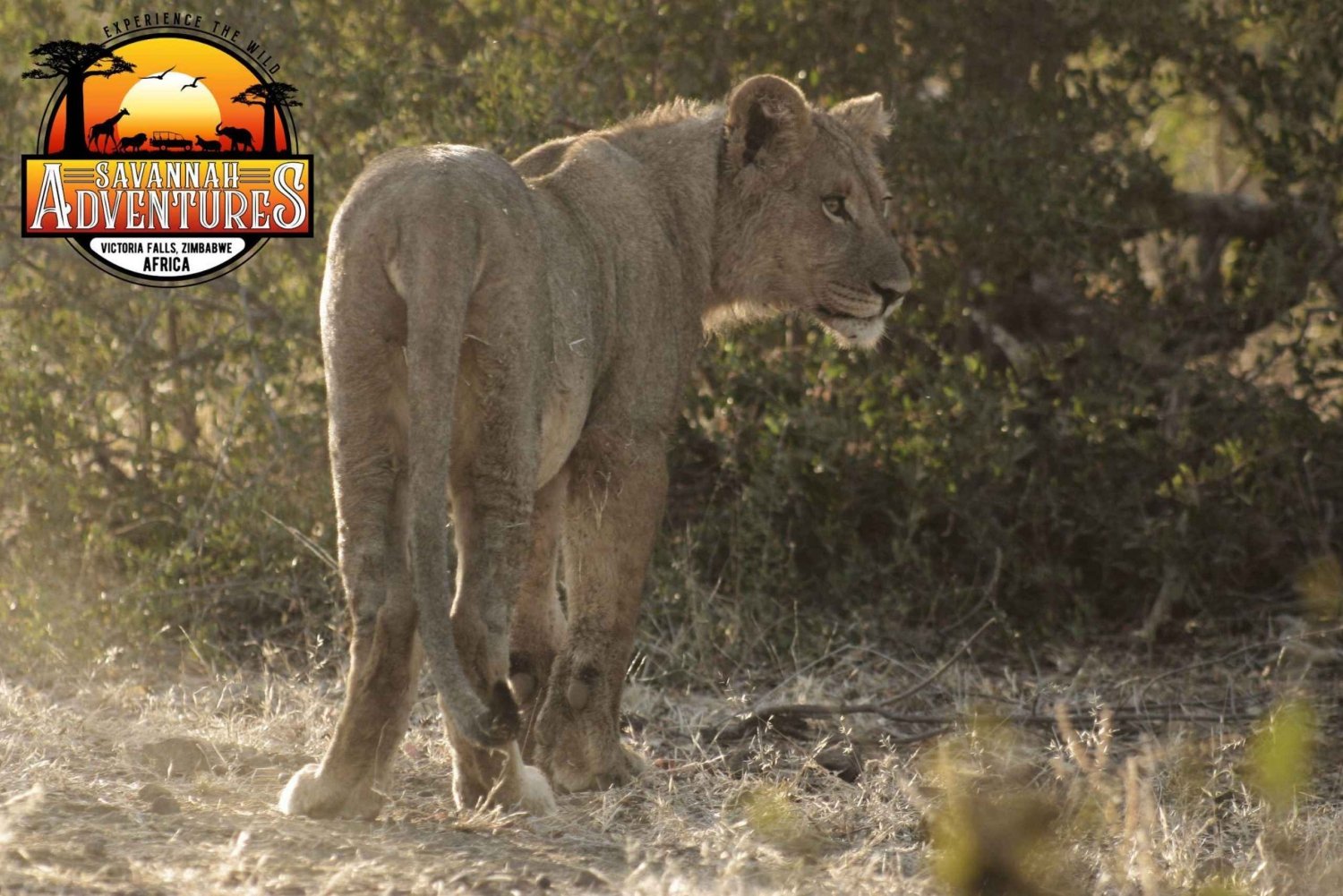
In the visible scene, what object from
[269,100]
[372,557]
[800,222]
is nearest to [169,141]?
[269,100]

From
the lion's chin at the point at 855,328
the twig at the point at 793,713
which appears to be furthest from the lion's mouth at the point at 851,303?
the twig at the point at 793,713

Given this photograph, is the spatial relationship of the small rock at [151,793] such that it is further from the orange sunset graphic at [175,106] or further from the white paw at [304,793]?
the orange sunset graphic at [175,106]

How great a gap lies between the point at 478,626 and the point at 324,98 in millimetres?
3571

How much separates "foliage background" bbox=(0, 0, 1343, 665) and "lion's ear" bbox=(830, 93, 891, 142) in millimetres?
1149

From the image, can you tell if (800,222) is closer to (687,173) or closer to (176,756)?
(687,173)

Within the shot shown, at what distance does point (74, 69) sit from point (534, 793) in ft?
12.7

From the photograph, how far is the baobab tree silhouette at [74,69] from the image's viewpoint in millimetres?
6605

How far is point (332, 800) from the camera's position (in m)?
4.10

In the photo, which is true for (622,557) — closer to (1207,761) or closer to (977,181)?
(1207,761)

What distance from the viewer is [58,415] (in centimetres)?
669

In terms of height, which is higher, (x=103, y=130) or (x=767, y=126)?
(x=103, y=130)

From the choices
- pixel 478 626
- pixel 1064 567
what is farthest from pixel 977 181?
pixel 478 626

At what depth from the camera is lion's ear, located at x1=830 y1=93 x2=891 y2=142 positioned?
5617 mm

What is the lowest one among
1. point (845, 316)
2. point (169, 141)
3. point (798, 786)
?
point (798, 786)
